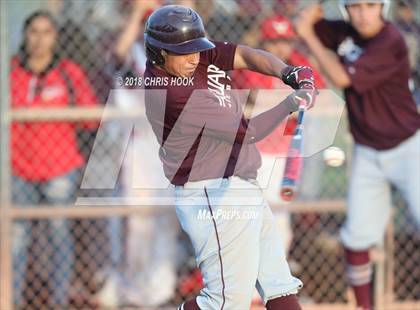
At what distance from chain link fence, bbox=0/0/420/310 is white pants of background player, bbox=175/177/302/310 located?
1.77m

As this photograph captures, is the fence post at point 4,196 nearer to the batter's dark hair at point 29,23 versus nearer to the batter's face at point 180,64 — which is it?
the batter's dark hair at point 29,23

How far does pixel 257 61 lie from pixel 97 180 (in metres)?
2.23

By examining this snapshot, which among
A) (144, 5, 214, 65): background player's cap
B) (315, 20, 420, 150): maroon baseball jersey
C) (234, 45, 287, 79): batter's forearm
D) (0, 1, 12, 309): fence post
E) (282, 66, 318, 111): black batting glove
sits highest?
(144, 5, 214, 65): background player's cap

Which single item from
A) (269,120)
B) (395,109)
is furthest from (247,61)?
(395,109)

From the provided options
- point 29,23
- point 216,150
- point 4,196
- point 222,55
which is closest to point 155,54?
point 222,55

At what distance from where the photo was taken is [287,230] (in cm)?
638

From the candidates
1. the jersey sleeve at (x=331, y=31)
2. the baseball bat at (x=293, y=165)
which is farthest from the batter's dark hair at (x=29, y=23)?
the baseball bat at (x=293, y=165)

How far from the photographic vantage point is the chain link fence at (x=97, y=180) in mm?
6168

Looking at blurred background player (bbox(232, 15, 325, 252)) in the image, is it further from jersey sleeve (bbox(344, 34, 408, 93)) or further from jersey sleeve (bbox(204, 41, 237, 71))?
jersey sleeve (bbox(204, 41, 237, 71))

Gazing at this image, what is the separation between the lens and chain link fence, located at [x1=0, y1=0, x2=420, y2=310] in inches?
243

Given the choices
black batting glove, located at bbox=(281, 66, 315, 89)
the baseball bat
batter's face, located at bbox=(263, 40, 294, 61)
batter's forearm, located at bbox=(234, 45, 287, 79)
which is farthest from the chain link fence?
the baseball bat

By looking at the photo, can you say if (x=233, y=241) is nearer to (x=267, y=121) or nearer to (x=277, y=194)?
(x=267, y=121)

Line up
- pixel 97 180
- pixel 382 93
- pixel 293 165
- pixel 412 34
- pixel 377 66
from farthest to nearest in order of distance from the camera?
pixel 412 34, pixel 97 180, pixel 382 93, pixel 377 66, pixel 293 165

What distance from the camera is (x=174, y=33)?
4.11 m
